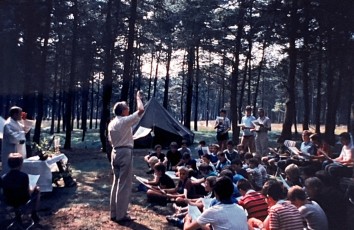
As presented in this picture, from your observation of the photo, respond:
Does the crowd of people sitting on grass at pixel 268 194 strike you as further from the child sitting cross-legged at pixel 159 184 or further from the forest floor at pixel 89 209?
the forest floor at pixel 89 209

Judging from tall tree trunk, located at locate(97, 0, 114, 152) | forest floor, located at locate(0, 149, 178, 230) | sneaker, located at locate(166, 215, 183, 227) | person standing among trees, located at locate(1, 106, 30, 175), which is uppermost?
tall tree trunk, located at locate(97, 0, 114, 152)

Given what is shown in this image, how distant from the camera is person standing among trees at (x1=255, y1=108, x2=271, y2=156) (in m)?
11.0

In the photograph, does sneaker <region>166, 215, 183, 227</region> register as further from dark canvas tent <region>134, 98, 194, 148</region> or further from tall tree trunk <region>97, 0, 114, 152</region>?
dark canvas tent <region>134, 98, 194, 148</region>

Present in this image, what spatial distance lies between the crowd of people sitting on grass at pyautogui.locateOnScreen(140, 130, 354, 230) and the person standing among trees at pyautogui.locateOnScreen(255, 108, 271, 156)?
1.11 meters

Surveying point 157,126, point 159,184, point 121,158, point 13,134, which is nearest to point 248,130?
point 159,184

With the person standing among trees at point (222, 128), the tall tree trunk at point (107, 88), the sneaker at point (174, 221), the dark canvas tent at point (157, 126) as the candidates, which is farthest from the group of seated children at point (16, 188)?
the dark canvas tent at point (157, 126)

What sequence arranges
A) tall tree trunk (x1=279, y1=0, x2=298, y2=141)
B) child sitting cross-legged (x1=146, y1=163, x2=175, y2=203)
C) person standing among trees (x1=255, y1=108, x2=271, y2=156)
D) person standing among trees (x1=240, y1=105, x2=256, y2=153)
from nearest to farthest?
child sitting cross-legged (x1=146, y1=163, x2=175, y2=203) < person standing among trees (x1=255, y1=108, x2=271, y2=156) < person standing among trees (x1=240, y1=105, x2=256, y2=153) < tall tree trunk (x1=279, y1=0, x2=298, y2=141)

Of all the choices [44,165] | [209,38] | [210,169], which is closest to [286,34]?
[209,38]

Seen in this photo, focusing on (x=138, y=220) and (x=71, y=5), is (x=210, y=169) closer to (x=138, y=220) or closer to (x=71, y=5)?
(x=138, y=220)

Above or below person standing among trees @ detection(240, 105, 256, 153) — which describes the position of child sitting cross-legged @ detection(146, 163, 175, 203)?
below

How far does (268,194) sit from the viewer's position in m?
4.18

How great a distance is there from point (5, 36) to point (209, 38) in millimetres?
12088

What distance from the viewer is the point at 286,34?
56.0ft

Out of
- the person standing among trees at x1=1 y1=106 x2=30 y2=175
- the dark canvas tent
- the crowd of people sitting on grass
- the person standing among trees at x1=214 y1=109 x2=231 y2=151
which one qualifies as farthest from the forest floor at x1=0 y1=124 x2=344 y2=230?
the dark canvas tent
